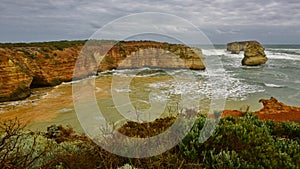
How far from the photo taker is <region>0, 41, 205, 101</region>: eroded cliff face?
1709cm

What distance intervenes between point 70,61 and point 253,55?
27.7 meters

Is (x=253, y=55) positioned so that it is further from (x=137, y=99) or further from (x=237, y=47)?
(x=137, y=99)

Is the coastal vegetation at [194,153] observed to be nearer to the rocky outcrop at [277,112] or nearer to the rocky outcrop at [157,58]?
the rocky outcrop at [277,112]

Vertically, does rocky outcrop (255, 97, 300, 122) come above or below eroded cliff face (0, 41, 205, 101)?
below

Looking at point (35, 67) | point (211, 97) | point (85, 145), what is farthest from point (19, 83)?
point (85, 145)

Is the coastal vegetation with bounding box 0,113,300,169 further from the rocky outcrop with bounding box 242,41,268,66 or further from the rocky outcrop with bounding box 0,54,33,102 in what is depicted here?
the rocky outcrop with bounding box 242,41,268,66

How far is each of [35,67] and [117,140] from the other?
1939 cm

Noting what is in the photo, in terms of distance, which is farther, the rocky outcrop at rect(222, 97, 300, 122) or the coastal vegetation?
the rocky outcrop at rect(222, 97, 300, 122)

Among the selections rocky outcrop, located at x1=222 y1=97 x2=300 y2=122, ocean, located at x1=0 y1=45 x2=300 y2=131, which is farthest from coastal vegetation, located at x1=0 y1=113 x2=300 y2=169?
ocean, located at x1=0 y1=45 x2=300 y2=131

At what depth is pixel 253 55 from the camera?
131ft

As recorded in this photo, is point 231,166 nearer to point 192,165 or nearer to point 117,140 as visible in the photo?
point 192,165

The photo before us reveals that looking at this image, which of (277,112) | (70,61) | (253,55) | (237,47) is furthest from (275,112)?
(237,47)

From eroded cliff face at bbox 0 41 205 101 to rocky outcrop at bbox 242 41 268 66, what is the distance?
9.60m

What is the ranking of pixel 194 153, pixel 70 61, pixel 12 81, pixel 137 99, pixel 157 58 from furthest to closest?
pixel 157 58
pixel 70 61
pixel 12 81
pixel 137 99
pixel 194 153
